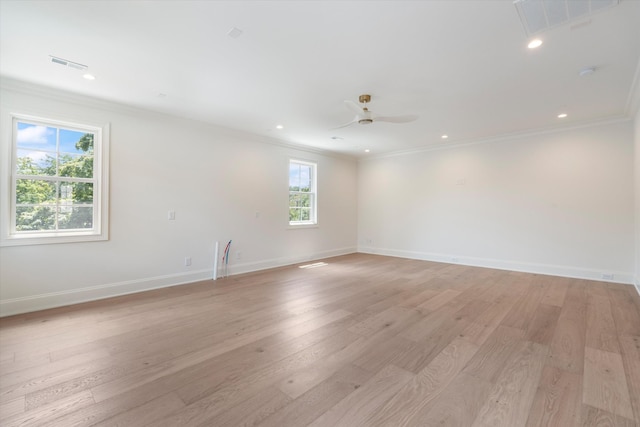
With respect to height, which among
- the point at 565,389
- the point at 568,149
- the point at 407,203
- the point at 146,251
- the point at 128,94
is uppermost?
the point at 128,94

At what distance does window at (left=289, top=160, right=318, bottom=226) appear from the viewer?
6.52 m

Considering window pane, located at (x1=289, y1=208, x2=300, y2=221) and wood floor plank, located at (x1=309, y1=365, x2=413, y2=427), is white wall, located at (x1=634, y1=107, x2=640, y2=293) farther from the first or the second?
window pane, located at (x1=289, y1=208, x2=300, y2=221)

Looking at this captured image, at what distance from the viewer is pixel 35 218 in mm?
3523

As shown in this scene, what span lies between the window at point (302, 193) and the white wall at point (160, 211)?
29cm

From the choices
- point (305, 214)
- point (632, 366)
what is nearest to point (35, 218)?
point (305, 214)

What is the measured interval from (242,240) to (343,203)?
3165 mm

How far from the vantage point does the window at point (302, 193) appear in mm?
6520

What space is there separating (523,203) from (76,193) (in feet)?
24.2

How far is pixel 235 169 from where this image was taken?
5.33m

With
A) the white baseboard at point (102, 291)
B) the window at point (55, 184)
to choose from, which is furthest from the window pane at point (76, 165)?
the white baseboard at point (102, 291)

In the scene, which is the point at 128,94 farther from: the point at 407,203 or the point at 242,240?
the point at 407,203

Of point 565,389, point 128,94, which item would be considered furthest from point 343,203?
point 565,389

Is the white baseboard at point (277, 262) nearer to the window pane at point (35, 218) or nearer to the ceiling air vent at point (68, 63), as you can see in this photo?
the window pane at point (35, 218)

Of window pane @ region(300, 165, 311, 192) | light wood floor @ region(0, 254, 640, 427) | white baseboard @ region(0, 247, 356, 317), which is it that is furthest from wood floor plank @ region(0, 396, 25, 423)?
window pane @ region(300, 165, 311, 192)
